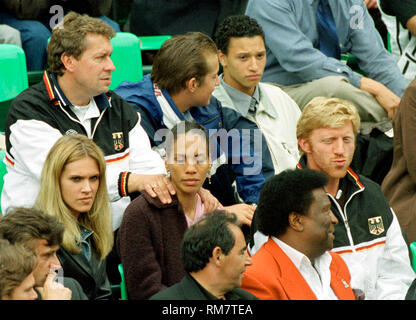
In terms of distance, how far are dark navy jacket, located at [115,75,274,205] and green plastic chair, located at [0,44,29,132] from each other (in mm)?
565

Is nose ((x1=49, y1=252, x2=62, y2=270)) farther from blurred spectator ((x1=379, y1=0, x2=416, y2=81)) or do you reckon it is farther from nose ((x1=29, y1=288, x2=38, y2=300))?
blurred spectator ((x1=379, y1=0, x2=416, y2=81))

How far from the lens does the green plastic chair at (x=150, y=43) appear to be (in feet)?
17.6

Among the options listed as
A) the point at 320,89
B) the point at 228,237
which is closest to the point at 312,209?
the point at 228,237

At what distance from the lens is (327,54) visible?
550cm

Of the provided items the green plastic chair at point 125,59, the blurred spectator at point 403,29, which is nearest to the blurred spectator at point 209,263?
the green plastic chair at point 125,59

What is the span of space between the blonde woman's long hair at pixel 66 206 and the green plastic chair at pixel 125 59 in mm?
1377

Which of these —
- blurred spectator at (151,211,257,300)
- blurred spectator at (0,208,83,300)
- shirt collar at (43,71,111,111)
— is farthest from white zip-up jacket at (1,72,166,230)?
blurred spectator at (151,211,257,300)

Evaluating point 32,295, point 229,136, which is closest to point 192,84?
point 229,136

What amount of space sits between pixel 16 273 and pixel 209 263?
0.67 metres

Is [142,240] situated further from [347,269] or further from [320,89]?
[320,89]

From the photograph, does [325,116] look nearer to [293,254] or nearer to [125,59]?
[293,254]

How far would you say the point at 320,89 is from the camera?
4984 millimetres

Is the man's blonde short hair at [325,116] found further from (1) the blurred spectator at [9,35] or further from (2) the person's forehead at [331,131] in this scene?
(1) the blurred spectator at [9,35]

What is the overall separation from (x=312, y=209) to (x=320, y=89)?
1703mm
